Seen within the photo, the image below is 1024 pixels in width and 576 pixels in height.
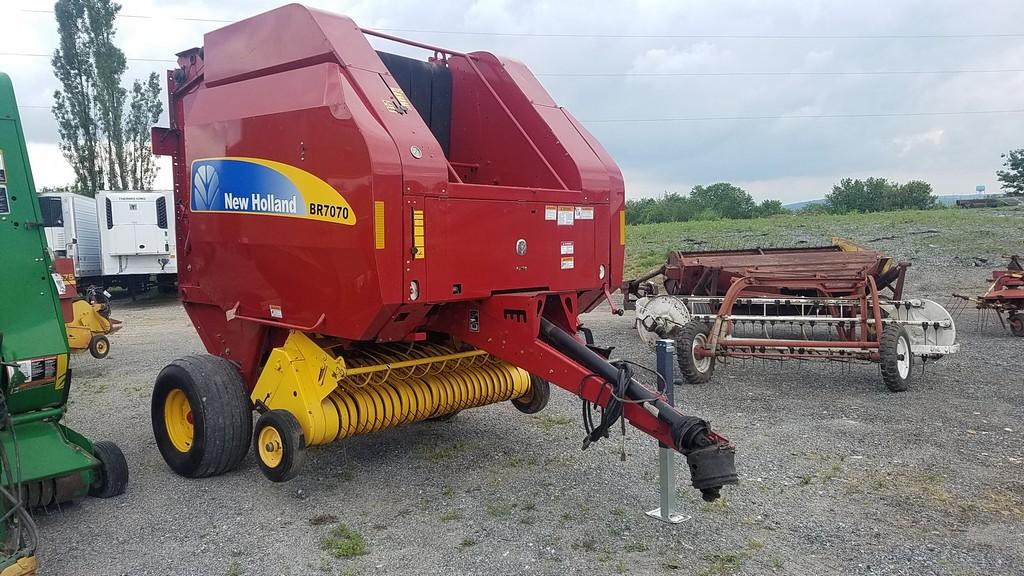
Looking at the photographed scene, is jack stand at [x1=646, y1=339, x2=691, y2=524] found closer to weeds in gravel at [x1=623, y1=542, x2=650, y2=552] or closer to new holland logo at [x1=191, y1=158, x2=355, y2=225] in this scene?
weeds in gravel at [x1=623, y1=542, x2=650, y2=552]

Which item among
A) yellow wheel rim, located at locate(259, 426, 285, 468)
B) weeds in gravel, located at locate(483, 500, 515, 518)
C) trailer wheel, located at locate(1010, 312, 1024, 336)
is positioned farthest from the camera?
trailer wheel, located at locate(1010, 312, 1024, 336)

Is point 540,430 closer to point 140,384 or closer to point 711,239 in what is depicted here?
point 140,384

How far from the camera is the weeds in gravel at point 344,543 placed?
372cm

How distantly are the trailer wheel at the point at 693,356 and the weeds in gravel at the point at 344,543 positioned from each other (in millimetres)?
4338

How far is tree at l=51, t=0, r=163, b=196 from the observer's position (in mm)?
29953

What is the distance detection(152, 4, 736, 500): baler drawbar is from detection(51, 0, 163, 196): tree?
97.8ft

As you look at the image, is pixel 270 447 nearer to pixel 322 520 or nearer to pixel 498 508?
pixel 322 520

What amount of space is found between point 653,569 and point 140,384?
21.5 feet

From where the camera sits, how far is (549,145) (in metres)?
5.09

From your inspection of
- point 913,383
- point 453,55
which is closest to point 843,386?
point 913,383

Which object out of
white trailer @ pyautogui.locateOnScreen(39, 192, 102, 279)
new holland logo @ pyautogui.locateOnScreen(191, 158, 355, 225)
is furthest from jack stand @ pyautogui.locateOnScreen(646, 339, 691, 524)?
white trailer @ pyautogui.locateOnScreen(39, 192, 102, 279)

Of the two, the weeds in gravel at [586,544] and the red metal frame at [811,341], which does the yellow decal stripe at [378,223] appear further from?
the red metal frame at [811,341]

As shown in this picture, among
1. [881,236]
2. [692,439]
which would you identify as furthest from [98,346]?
[881,236]

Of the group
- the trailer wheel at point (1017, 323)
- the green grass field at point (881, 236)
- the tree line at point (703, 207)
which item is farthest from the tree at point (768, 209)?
the trailer wheel at point (1017, 323)
